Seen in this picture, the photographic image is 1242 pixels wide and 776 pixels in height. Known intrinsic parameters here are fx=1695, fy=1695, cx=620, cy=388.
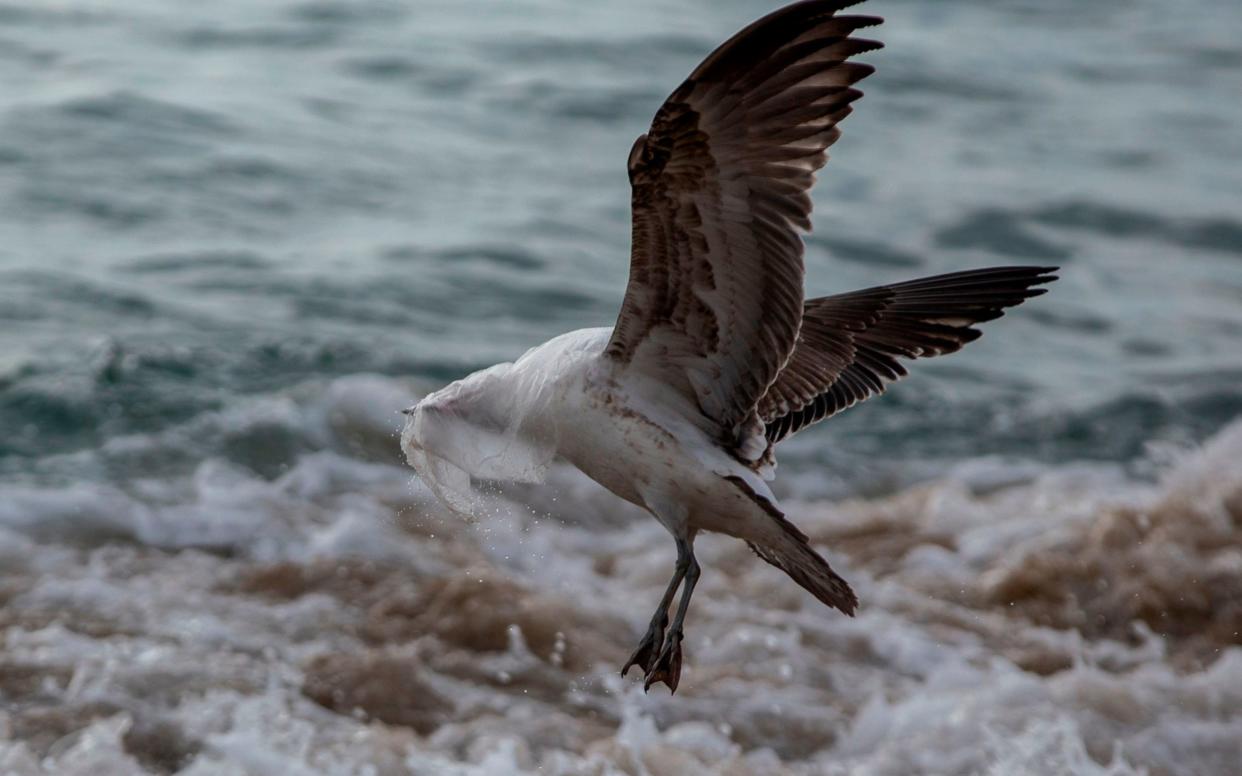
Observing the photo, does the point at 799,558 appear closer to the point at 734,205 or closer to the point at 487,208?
the point at 734,205

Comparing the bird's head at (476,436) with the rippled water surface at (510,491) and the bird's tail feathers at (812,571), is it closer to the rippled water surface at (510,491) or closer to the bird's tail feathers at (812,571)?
the bird's tail feathers at (812,571)

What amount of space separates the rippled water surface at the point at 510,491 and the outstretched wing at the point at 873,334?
71.9 inches

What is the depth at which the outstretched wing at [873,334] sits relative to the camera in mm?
4910

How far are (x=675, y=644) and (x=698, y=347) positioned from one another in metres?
0.77

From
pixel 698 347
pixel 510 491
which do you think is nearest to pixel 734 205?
pixel 698 347

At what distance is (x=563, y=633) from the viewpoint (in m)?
7.00

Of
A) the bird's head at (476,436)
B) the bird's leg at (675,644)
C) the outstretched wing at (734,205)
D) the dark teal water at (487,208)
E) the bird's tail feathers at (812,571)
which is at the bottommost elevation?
the dark teal water at (487,208)

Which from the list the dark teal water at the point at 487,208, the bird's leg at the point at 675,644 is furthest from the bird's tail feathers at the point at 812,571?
the dark teal water at the point at 487,208

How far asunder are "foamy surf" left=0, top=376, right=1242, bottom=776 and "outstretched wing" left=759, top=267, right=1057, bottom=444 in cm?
183

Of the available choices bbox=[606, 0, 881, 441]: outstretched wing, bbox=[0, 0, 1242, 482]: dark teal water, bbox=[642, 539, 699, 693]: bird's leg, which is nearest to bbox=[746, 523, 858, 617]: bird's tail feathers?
bbox=[642, 539, 699, 693]: bird's leg

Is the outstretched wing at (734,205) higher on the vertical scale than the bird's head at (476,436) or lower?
higher

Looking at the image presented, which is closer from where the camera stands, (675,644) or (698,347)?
(698,347)

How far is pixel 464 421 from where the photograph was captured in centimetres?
431

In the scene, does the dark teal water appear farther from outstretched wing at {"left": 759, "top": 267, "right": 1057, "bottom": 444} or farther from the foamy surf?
outstretched wing at {"left": 759, "top": 267, "right": 1057, "bottom": 444}
